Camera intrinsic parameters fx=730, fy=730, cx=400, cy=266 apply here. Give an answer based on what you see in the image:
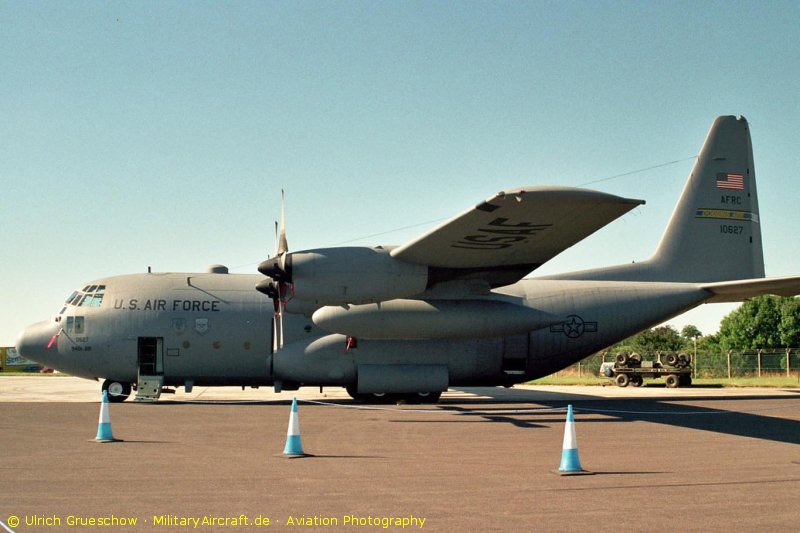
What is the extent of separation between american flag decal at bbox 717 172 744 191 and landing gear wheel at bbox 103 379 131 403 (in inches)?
780

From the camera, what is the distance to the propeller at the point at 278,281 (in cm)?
1769

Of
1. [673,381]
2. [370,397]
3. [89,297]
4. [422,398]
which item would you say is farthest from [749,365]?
[89,297]

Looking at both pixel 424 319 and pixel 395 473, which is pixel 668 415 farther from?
pixel 395 473

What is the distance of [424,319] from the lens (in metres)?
19.2

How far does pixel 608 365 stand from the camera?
37375mm

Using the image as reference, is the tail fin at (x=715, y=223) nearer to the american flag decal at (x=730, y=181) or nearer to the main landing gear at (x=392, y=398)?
the american flag decal at (x=730, y=181)

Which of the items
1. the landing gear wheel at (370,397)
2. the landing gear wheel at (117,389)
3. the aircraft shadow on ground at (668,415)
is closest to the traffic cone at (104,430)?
the aircraft shadow on ground at (668,415)

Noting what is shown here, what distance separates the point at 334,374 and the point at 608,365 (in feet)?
67.6

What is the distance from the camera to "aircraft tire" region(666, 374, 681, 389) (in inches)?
1321

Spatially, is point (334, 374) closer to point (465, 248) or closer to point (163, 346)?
point (163, 346)

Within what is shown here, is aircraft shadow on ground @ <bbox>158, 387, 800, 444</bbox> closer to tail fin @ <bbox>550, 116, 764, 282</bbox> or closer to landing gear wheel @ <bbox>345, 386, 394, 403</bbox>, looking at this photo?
landing gear wheel @ <bbox>345, 386, 394, 403</bbox>

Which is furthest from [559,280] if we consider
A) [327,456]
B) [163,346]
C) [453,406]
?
[327,456]

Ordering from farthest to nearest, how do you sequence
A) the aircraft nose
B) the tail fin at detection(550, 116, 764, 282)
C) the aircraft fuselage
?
1. the tail fin at detection(550, 116, 764, 282)
2. the aircraft nose
3. the aircraft fuselage

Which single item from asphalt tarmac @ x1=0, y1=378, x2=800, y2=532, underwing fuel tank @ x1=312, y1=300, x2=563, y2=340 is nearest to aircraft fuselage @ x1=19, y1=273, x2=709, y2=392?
underwing fuel tank @ x1=312, y1=300, x2=563, y2=340
